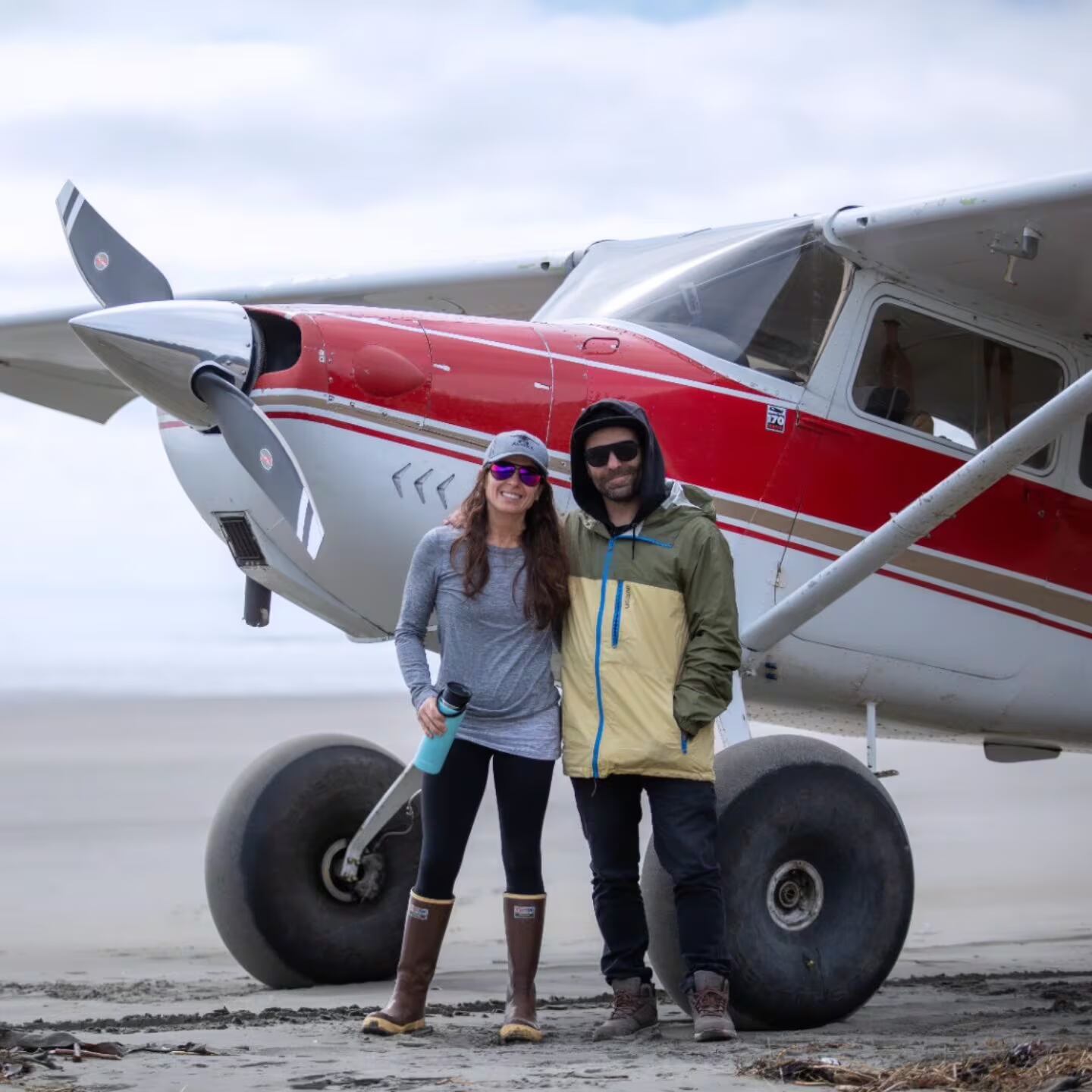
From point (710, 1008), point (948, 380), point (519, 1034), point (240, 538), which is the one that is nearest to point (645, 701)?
point (710, 1008)

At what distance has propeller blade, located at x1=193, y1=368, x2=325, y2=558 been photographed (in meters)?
5.25

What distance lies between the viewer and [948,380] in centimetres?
666

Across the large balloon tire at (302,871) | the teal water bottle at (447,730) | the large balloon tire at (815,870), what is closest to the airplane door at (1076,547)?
the large balloon tire at (815,870)

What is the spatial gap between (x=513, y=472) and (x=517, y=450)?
64mm

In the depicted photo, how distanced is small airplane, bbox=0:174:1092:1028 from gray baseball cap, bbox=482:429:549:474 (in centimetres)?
66

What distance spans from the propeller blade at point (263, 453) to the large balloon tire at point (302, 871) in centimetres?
190

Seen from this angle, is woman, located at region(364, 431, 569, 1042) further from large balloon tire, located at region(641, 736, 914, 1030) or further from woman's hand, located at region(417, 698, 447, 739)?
large balloon tire, located at region(641, 736, 914, 1030)

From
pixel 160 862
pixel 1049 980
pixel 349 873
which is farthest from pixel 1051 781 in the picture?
pixel 349 873

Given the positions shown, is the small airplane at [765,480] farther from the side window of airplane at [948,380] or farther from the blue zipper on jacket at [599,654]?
the blue zipper on jacket at [599,654]

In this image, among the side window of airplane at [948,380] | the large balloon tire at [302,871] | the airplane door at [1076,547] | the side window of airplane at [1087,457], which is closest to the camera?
the side window of airplane at [948,380]

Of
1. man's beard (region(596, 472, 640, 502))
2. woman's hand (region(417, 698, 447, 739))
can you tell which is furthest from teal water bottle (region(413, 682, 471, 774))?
man's beard (region(596, 472, 640, 502))

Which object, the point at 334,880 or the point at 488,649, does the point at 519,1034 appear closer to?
the point at 488,649

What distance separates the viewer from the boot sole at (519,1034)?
4.71m

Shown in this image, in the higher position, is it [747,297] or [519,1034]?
[747,297]
